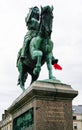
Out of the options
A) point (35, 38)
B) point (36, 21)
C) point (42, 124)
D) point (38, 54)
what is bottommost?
point (42, 124)

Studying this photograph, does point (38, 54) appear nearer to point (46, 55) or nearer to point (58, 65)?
point (46, 55)

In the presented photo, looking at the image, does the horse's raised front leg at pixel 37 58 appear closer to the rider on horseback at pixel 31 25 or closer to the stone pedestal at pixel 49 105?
the stone pedestal at pixel 49 105

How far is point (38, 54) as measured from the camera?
1084 centimetres

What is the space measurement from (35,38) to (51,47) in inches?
26.1

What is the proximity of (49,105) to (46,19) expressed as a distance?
3053 millimetres

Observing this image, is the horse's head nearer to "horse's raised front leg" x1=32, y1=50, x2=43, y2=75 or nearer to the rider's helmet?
"horse's raised front leg" x1=32, y1=50, x2=43, y2=75

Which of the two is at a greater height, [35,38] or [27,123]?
[35,38]

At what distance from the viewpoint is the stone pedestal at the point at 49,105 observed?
32.4 feet

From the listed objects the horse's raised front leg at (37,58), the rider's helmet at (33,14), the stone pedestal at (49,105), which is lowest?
the stone pedestal at (49,105)

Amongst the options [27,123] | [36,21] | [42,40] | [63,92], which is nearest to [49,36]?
[42,40]

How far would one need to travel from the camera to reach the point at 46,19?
11.1 m

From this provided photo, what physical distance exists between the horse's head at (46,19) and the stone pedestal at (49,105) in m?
1.85

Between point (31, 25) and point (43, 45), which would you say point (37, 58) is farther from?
point (31, 25)

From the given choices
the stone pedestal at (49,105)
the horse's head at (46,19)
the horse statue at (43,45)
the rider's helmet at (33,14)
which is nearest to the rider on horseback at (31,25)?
the rider's helmet at (33,14)
